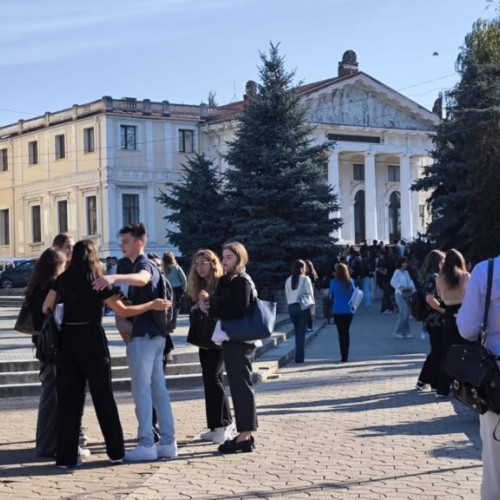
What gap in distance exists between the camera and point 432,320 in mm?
13484

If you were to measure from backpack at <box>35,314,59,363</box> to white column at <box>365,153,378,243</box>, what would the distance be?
56.9 m

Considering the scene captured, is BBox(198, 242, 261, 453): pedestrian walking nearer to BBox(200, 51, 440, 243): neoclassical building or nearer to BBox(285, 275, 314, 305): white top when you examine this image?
BBox(285, 275, 314, 305): white top

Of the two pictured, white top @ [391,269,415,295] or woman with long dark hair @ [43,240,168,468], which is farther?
white top @ [391,269,415,295]

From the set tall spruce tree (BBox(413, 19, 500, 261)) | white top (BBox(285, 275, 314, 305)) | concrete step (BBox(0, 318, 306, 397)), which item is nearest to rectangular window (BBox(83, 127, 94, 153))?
tall spruce tree (BBox(413, 19, 500, 261))

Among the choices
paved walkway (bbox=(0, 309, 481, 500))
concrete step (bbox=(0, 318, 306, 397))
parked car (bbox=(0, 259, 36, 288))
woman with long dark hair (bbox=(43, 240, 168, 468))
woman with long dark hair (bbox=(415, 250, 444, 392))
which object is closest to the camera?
paved walkway (bbox=(0, 309, 481, 500))

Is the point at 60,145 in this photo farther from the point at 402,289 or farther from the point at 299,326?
the point at 299,326

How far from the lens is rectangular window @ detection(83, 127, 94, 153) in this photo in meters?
61.4

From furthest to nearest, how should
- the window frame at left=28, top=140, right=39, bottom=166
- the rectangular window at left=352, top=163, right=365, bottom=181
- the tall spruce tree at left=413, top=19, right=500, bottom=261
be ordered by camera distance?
the rectangular window at left=352, top=163, right=365, bottom=181 → the window frame at left=28, top=140, right=39, bottom=166 → the tall spruce tree at left=413, top=19, right=500, bottom=261

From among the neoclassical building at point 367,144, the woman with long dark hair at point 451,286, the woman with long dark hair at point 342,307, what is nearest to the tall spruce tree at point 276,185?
the woman with long dark hair at point 342,307

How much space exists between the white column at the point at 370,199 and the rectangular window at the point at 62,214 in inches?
697

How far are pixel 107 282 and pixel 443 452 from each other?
322cm

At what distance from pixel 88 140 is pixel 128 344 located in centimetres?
5357

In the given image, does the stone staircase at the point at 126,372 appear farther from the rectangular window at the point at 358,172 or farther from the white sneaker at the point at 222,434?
the rectangular window at the point at 358,172

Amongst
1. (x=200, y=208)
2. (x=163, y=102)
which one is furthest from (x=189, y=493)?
(x=163, y=102)
